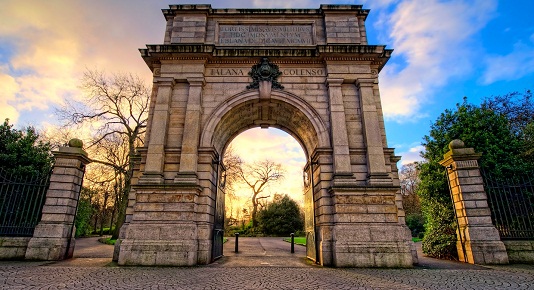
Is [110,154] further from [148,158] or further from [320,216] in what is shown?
[320,216]

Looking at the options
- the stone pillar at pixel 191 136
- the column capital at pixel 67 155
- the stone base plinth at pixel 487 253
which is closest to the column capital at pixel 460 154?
the stone base plinth at pixel 487 253

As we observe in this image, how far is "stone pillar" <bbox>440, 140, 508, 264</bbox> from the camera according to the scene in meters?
8.41

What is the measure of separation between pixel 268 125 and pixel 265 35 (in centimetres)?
388

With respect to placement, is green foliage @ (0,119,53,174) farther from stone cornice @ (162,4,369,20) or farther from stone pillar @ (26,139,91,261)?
stone cornice @ (162,4,369,20)

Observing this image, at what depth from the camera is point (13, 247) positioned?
866 cm

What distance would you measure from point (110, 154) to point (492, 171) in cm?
2260

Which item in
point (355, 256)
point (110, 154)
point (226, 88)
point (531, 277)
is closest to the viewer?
point (531, 277)

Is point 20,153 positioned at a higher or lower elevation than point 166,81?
lower

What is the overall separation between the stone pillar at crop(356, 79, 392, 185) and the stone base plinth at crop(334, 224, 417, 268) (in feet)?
5.01

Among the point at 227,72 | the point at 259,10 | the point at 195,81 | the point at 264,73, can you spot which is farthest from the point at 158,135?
the point at 259,10

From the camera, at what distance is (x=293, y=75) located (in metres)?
10.9

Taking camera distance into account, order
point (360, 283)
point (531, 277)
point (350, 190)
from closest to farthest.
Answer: point (360, 283) → point (531, 277) → point (350, 190)

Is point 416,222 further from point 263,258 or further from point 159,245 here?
point 159,245

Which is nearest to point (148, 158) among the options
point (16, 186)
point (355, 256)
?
point (16, 186)
